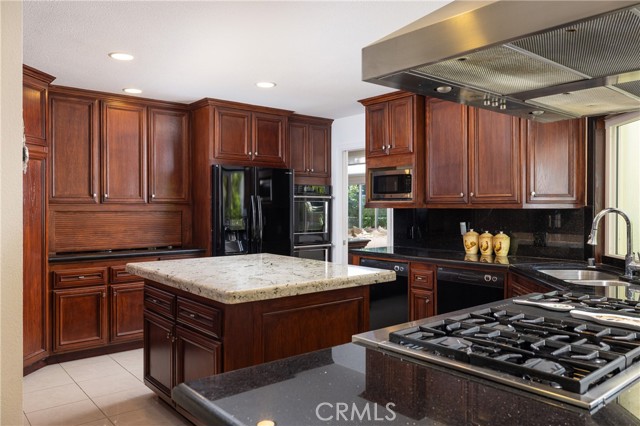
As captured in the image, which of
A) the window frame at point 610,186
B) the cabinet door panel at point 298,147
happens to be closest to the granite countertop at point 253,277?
the window frame at point 610,186

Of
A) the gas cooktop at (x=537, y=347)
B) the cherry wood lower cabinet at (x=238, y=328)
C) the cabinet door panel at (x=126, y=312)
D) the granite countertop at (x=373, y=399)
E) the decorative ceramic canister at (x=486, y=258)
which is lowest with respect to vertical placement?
the cabinet door panel at (x=126, y=312)

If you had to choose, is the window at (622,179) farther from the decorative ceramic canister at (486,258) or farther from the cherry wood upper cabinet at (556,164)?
the decorative ceramic canister at (486,258)

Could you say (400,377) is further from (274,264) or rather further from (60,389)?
(60,389)

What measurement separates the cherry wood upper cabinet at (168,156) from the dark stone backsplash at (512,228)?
2.29 m

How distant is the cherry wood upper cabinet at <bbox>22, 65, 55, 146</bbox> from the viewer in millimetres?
3611

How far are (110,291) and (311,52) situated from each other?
2769 millimetres

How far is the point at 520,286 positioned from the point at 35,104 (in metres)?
3.89

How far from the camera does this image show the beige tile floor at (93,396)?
2936mm

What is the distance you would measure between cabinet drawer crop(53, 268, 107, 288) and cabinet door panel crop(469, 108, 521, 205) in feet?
10.8

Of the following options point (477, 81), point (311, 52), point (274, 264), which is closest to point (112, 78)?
point (311, 52)

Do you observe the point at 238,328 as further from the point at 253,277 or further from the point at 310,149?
the point at 310,149

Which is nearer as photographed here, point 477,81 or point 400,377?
point 400,377

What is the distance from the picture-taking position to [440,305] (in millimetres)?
3756

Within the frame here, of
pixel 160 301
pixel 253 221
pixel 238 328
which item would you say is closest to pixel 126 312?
pixel 253 221
